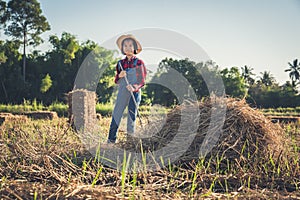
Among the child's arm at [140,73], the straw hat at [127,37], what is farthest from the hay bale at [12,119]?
the child's arm at [140,73]

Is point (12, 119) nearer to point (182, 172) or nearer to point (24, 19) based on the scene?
point (182, 172)

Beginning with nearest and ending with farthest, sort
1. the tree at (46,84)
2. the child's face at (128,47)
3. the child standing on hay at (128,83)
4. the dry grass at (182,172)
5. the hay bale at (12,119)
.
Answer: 1. the dry grass at (182,172)
2. the child standing on hay at (128,83)
3. the child's face at (128,47)
4. the hay bale at (12,119)
5. the tree at (46,84)

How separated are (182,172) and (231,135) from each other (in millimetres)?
613

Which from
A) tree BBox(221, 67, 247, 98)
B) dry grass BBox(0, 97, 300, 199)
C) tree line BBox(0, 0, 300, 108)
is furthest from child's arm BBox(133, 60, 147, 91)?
tree BBox(221, 67, 247, 98)

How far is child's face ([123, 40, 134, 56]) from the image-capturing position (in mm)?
3713

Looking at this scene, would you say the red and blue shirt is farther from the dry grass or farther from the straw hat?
A: the dry grass

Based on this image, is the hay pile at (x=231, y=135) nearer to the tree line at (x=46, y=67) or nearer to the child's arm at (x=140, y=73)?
the child's arm at (x=140, y=73)

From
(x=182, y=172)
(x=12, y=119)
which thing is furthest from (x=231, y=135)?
(x=12, y=119)

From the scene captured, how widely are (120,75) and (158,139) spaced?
0.89 metres

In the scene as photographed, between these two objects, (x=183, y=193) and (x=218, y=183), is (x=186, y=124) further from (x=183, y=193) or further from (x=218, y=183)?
(x=183, y=193)

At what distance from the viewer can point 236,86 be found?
28.9 metres

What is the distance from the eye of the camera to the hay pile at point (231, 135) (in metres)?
2.76

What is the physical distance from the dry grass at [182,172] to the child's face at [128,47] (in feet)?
2.85

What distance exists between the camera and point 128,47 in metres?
3.73
